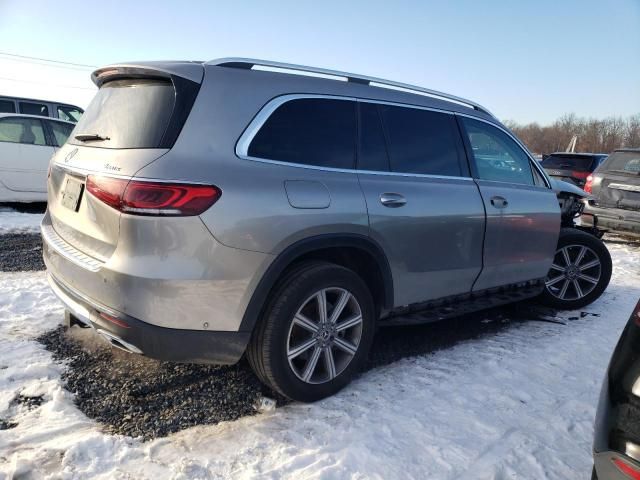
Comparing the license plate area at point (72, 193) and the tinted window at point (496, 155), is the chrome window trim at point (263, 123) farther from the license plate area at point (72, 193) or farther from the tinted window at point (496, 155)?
the tinted window at point (496, 155)

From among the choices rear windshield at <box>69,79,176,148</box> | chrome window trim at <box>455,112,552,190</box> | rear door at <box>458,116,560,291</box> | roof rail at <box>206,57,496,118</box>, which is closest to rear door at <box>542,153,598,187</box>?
chrome window trim at <box>455,112,552,190</box>

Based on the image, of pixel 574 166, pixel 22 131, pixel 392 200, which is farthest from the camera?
pixel 574 166

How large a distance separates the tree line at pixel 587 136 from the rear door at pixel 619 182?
58.6 meters

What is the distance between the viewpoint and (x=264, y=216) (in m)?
2.54

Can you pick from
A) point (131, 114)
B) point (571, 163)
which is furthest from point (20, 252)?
point (571, 163)

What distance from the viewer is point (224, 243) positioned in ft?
7.99

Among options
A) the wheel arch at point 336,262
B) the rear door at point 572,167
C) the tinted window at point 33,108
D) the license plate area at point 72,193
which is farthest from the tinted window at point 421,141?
the tinted window at point 33,108

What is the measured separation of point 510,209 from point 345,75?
179 cm

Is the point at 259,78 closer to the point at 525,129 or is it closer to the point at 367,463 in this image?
the point at 367,463

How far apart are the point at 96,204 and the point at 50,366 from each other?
131 cm

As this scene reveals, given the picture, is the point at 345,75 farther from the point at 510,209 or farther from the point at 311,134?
the point at 510,209

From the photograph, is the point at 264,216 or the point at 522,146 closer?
the point at 264,216

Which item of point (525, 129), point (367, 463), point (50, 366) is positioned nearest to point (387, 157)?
point (367, 463)

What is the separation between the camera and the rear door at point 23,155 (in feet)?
26.7
